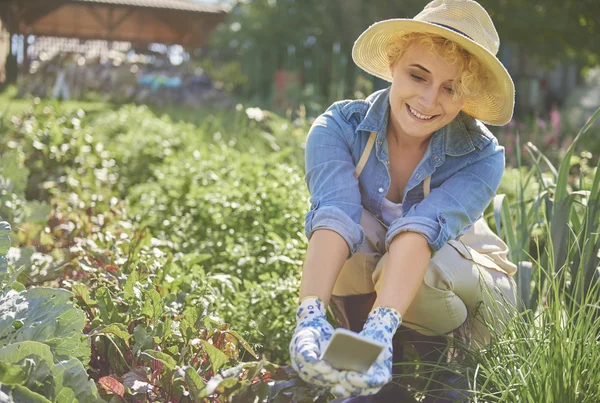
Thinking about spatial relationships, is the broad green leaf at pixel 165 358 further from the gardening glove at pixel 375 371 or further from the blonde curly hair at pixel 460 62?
the blonde curly hair at pixel 460 62

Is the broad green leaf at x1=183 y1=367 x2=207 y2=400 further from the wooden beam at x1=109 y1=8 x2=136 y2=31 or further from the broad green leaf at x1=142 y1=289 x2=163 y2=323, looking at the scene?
the wooden beam at x1=109 y1=8 x2=136 y2=31

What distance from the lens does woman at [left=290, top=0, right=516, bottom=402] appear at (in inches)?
87.7

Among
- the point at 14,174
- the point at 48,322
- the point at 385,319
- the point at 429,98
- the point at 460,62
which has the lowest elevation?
the point at 14,174

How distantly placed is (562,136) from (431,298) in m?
6.52

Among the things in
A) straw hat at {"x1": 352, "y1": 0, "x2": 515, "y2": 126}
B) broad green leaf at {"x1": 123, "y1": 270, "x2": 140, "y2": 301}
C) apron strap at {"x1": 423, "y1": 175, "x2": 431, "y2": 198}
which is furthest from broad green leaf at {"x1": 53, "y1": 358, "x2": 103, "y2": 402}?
straw hat at {"x1": 352, "y1": 0, "x2": 515, "y2": 126}

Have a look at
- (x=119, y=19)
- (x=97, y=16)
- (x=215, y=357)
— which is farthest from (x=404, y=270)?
(x=119, y=19)

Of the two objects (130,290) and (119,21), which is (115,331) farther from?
(119,21)

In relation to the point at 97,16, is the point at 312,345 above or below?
above

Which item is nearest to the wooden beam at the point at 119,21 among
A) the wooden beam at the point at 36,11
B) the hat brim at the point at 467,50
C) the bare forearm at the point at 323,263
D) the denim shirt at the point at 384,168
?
the wooden beam at the point at 36,11

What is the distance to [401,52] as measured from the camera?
2.54 m

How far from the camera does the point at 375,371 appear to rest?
1.80m

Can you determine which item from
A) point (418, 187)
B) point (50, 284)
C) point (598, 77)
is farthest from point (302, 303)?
point (598, 77)

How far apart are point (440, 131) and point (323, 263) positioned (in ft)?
2.18

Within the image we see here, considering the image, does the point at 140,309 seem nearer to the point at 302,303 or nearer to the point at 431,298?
the point at 302,303
